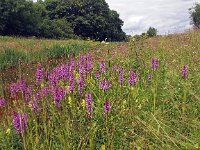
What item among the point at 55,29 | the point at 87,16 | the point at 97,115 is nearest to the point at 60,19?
the point at 87,16

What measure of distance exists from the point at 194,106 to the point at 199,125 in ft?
4.10

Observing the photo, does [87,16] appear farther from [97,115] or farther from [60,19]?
[97,115]

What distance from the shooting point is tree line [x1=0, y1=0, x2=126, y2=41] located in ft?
152

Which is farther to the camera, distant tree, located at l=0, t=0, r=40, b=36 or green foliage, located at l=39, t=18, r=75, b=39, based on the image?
green foliage, located at l=39, t=18, r=75, b=39

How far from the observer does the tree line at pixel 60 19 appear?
152 ft

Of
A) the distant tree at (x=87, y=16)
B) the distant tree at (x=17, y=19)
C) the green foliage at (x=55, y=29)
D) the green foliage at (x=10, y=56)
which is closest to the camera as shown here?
the green foliage at (x=10, y=56)

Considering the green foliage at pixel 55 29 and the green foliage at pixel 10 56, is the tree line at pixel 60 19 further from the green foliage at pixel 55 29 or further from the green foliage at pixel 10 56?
the green foliage at pixel 10 56

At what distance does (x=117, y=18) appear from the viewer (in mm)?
69688

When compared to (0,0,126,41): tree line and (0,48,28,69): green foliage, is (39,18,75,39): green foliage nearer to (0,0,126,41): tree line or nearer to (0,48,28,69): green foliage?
(0,0,126,41): tree line

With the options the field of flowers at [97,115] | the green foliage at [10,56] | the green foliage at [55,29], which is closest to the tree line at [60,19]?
the green foliage at [55,29]

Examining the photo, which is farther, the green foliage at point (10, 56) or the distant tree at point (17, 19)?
the distant tree at point (17, 19)

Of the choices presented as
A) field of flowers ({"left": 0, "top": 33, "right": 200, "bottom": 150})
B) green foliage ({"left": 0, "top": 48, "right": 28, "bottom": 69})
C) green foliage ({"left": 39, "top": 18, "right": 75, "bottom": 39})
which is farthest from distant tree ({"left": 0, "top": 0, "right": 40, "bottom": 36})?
field of flowers ({"left": 0, "top": 33, "right": 200, "bottom": 150})

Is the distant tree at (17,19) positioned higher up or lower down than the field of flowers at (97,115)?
higher up

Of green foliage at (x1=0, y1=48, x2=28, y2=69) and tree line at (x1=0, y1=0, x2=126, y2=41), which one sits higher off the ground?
tree line at (x1=0, y1=0, x2=126, y2=41)
